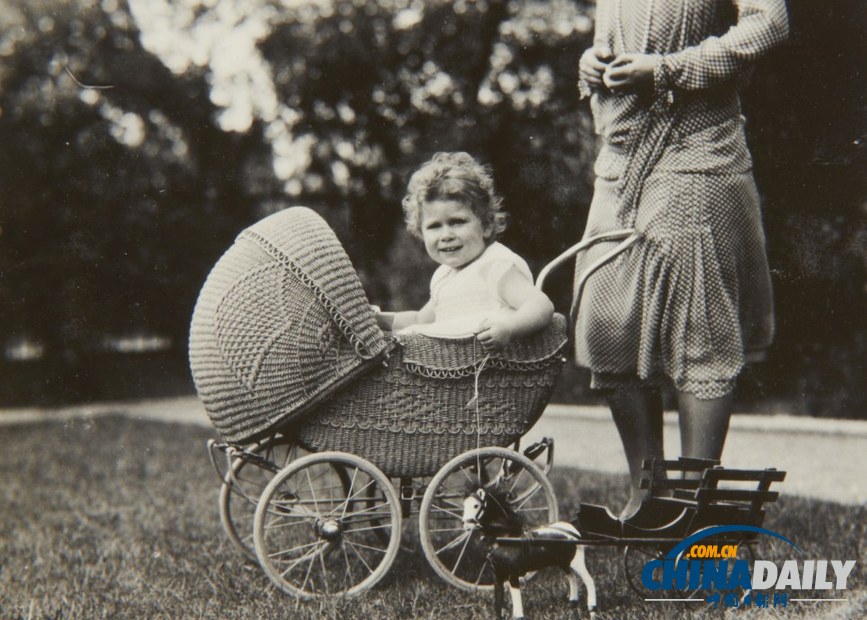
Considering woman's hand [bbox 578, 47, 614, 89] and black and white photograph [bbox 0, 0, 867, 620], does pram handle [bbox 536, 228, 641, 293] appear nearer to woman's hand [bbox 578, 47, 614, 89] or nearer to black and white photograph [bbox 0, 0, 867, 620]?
black and white photograph [bbox 0, 0, 867, 620]

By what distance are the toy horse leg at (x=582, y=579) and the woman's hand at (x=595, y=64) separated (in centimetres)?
126

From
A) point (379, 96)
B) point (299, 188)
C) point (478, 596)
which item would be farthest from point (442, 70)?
point (478, 596)

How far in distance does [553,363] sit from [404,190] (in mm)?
2249

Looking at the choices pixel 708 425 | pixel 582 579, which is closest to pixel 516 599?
pixel 582 579

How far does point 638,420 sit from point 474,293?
0.62 meters

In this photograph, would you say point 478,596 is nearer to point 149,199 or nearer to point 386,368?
point 386,368

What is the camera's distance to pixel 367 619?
187 cm

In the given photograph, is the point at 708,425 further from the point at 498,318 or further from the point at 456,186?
the point at 456,186

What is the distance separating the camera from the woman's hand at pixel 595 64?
2172 mm

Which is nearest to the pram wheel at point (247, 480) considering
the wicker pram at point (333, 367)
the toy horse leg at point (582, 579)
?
the wicker pram at point (333, 367)

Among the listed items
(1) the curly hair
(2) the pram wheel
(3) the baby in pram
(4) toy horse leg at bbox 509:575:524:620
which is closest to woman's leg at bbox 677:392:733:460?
(3) the baby in pram

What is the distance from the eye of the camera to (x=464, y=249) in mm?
2271

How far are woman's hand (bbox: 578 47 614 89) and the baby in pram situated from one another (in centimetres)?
40

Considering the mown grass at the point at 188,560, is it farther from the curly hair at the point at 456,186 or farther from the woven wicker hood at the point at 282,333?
the curly hair at the point at 456,186
